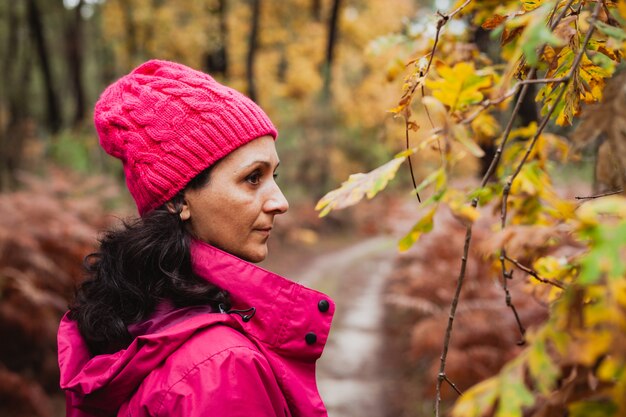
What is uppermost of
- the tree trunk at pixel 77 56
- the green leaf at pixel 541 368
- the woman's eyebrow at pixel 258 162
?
the green leaf at pixel 541 368

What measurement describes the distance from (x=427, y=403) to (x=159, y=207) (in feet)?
16.8

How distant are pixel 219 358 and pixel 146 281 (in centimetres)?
48

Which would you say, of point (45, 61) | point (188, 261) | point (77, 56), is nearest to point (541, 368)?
point (188, 261)

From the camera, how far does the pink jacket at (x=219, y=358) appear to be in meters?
1.36

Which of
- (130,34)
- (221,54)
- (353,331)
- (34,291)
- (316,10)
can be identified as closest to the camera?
(34,291)

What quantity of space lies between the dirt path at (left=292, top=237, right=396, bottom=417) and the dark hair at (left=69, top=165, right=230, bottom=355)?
188 inches

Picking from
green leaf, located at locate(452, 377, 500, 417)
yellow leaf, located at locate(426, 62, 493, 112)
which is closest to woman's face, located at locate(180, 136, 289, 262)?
yellow leaf, located at locate(426, 62, 493, 112)

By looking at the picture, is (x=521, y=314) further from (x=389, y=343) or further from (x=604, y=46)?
(x=604, y=46)

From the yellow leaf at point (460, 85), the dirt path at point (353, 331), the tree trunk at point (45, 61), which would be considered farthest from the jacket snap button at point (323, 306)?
the tree trunk at point (45, 61)

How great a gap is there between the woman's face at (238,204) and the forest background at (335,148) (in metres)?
0.50

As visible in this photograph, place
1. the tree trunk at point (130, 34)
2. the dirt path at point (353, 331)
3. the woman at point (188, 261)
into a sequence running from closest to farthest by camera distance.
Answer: the woman at point (188, 261) < the dirt path at point (353, 331) < the tree trunk at point (130, 34)

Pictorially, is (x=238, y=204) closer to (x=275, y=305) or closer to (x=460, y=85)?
(x=275, y=305)

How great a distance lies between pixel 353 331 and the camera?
28.7ft

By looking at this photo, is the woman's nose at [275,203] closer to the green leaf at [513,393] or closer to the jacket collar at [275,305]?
the jacket collar at [275,305]
